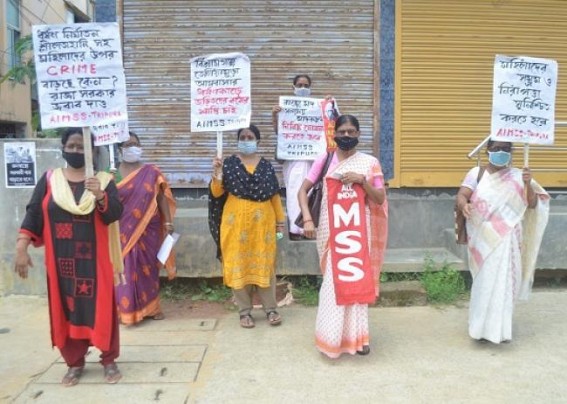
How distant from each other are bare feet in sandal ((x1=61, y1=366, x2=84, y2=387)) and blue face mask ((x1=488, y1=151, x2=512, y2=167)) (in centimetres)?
329

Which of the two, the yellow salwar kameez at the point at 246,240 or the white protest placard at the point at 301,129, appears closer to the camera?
the yellow salwar kameez at the point at 246,240

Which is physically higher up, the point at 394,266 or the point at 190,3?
the point at 190,3

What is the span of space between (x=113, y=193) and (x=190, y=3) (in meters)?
3.86

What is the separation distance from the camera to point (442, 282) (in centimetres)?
568

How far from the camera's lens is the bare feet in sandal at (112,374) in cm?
379

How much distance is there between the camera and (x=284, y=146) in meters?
5.73

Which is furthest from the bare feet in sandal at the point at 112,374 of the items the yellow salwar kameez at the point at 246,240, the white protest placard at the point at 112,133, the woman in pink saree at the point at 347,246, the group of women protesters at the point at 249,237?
the white protest placard at the point at 112,133

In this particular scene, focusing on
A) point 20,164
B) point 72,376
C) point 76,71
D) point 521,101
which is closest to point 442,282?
point 521,101

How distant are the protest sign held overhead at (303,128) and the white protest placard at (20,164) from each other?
2487mm

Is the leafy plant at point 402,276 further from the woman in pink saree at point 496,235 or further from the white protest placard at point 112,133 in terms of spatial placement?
the white protest placard at point 112,133

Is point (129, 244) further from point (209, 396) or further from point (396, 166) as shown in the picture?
point (396, 166)

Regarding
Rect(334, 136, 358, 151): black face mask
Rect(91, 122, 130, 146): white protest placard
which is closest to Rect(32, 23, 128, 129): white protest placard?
Rect(91, 122, 130, 146): white protest placard

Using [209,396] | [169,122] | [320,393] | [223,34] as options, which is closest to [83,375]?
[209,396]

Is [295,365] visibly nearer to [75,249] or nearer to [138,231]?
[75,249]
